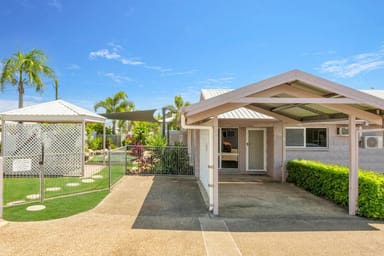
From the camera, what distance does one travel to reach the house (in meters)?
5.27

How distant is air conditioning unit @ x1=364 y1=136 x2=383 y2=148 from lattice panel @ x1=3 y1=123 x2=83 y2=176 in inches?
444

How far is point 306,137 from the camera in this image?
36.3ft

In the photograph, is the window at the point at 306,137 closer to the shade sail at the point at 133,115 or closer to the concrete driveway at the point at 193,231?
the concrete driveway at the point at 193,231

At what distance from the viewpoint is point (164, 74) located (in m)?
27.5

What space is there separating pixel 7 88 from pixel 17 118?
7.40 m

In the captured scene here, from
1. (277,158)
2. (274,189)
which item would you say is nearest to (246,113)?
(277,158)

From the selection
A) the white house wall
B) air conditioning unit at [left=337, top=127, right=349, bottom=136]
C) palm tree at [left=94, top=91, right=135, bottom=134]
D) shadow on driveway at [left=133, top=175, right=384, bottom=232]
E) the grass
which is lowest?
shadow on driveway at [left=133, top=175, right=384, bottom=232]

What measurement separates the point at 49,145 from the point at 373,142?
12878 millimetres

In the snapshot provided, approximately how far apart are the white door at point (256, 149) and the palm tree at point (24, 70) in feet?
49.0

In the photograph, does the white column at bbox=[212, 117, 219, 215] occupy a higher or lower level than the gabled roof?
lower

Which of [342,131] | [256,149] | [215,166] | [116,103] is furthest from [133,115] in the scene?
[116,103]

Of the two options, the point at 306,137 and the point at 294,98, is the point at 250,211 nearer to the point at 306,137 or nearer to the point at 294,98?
the point at 294,98

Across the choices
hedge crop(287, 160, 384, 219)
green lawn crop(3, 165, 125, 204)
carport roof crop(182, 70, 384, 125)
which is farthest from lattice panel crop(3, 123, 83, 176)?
hedge crop(287, 160, 384, 219)

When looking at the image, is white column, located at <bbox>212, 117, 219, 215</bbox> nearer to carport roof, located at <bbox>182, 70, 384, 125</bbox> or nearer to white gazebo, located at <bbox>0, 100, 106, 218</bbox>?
carport roof, located at <bbox>182, 70, 384, 125</bbox>
